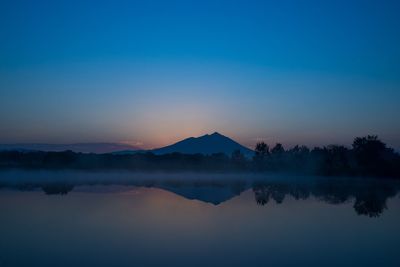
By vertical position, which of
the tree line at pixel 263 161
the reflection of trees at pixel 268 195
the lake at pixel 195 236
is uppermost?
the tree line at pixel 263 161

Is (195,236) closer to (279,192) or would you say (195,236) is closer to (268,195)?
(268,195)

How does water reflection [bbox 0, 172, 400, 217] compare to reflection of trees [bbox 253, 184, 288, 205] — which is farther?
reflection of trees [bbox 253, 184, 288, 205]

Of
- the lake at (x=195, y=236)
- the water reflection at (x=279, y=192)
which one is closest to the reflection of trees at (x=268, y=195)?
the water reflection at (x=279, y=192)

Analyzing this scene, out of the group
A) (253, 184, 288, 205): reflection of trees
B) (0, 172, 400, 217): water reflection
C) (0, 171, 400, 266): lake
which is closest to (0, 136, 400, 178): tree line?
(0, 172, 400, 217): water reflection

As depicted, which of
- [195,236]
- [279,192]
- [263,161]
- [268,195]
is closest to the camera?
[195,236]

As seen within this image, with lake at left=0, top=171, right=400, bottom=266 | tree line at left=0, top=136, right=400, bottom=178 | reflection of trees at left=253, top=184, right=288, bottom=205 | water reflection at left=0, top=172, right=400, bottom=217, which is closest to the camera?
lake at left=0, top=171, right=400, bottom=266

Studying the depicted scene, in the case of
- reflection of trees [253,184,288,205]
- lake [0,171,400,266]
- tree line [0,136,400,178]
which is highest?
tree line [0,136,400,178]

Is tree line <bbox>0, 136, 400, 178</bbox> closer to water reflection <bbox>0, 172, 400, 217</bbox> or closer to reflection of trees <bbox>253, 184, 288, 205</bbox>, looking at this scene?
water reflection <bbox>0, 172, 400, 217</bbox>

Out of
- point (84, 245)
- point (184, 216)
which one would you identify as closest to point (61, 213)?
point (184, 216)

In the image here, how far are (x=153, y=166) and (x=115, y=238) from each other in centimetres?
7799

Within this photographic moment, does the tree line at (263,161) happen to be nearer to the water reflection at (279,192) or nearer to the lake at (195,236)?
the water reflection at (279,192)

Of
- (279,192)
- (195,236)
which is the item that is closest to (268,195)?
(279,192)

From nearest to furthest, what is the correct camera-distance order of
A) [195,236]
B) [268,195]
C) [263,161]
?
[195,236] < [268,195] < [263,161]

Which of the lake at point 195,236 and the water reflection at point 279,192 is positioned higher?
the water reflection at point 279,192
